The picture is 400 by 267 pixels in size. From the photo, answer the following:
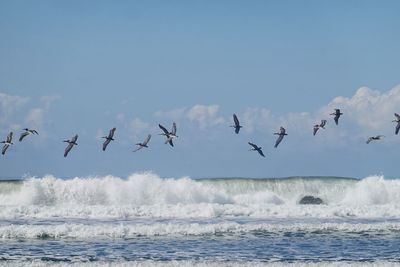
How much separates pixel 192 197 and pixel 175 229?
15.6 meters

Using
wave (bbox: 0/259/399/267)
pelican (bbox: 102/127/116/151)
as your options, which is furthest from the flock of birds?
wave (bbox: 0/259/399/267)

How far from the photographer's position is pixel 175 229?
21.0 m

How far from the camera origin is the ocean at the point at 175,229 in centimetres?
1634

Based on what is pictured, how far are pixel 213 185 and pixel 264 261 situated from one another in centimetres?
2610

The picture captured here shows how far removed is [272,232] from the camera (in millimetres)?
21344

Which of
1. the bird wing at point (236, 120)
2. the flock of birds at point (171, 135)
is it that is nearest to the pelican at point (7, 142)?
the flock of birds at point (171, 135)

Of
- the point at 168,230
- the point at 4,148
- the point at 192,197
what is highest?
the point at 4,148

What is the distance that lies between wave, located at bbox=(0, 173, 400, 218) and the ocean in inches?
2.6

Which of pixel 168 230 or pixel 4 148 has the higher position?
pixel 4 148

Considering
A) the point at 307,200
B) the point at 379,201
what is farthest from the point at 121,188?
the point at 379,201

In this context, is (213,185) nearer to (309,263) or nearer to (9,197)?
(9,197)

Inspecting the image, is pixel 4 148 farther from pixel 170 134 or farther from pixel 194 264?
pixel 194 264

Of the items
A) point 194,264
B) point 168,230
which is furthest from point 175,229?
point 194,264

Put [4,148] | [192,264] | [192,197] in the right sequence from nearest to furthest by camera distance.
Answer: [192,264], [4,148], [192,197]
